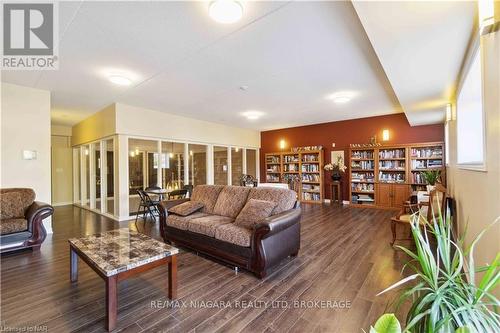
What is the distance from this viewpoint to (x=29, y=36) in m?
2.65

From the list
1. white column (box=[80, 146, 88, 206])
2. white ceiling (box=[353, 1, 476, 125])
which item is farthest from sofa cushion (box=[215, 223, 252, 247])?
white column (box=[80, 146, 88, 206])

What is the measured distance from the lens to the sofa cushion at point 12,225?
3.20m

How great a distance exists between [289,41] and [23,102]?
16.1 ft

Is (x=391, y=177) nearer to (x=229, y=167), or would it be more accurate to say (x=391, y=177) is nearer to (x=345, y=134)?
(x=345, y=134)

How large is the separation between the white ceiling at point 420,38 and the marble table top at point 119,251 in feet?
8.84

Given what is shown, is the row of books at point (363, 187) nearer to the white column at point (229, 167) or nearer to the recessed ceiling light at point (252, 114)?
the recessed ceiling light at point (252, 114)

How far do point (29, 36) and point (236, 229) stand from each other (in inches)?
133

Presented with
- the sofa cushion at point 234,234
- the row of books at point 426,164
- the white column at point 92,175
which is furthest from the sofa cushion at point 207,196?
the row of books at point 426,164

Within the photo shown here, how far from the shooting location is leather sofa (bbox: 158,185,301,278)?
251 centimetres

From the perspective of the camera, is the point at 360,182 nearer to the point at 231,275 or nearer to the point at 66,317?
the point at 231,275

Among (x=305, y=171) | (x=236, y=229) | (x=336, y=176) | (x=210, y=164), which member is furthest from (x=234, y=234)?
(x=305, y=171)

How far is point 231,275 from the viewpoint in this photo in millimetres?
2607

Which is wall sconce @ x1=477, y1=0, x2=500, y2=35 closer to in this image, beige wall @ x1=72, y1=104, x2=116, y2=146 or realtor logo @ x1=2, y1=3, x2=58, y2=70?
realtor logo @ x1=2, y1=3, x2=58, y2=70

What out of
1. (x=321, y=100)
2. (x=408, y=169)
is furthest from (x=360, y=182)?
(x=321, y=100)
